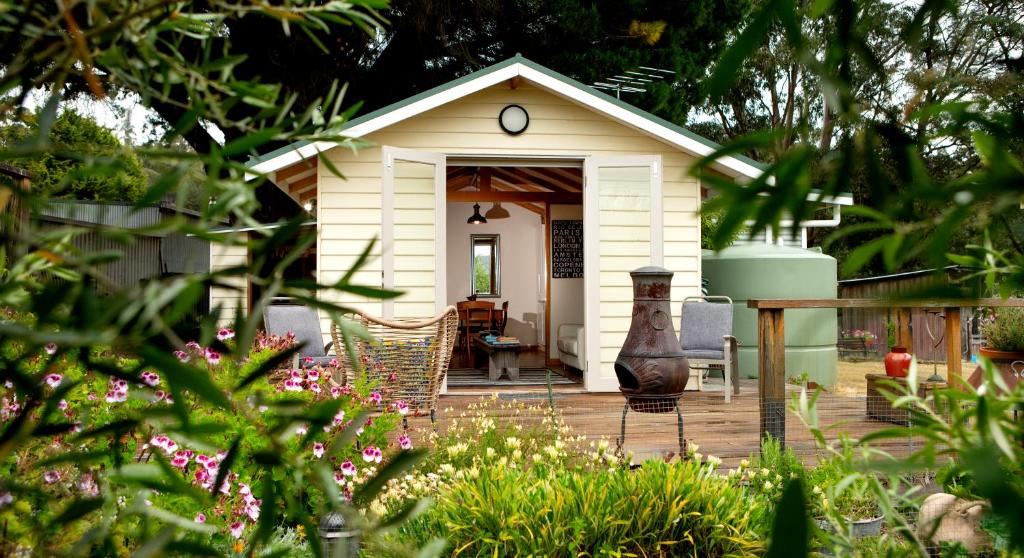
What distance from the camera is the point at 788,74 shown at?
70.2 feet

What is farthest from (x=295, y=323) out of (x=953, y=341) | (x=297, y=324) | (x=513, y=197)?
(x=953, y=341)

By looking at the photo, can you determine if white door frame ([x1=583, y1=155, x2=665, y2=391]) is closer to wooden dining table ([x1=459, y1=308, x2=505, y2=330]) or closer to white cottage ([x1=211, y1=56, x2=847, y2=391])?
white cottage ([x1=211, y1=56, x2=847, y2=391])

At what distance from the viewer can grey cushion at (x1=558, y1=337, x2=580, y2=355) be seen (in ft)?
31.6

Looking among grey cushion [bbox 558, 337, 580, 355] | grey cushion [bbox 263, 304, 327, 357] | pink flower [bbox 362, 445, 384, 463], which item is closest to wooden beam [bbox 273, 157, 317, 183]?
grey cushion [bbox 263, 304, 327, 357]

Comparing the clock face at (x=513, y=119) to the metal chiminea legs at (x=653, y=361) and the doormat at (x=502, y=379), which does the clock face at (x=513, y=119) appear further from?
the metal chiminea legs at (x=653, y=361)

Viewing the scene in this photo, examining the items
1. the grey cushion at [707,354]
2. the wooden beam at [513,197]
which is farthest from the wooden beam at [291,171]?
the grey cushion at [707,354]

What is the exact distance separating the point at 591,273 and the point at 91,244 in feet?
22.5

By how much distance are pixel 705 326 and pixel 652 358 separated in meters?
3.36

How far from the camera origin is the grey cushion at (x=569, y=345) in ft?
31.6

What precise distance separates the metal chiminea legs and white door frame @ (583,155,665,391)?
2931 millimetres

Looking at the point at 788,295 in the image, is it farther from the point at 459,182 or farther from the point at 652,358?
the point at 459,182

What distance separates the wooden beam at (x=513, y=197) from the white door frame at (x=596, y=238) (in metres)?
2.36

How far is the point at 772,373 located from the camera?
4.66 meters

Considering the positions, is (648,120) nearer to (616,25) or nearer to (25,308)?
(616,25)
